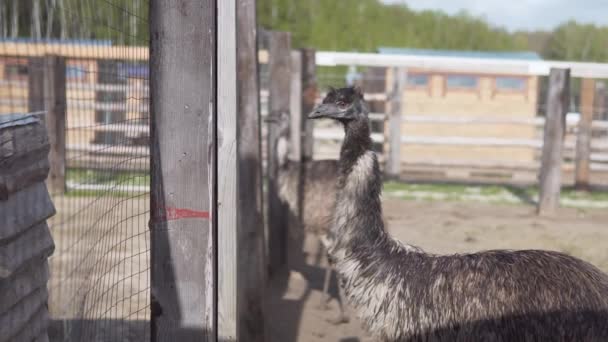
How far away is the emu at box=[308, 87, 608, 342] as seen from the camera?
3111 millimetres

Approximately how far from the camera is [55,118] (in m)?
9.80

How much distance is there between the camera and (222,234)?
2482 millimetres

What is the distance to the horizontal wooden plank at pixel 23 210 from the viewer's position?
254 cm

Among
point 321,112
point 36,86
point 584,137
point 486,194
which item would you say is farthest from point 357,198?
point 584,137

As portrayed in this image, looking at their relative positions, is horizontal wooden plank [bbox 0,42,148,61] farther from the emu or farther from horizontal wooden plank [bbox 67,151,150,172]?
the emu

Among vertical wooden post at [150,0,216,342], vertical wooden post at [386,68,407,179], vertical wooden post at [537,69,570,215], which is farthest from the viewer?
vertical wooden post at [386,68,407,179]

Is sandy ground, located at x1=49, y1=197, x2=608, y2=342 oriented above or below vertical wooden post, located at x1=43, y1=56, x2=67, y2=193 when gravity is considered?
below

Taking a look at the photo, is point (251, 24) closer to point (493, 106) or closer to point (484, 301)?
point (484, 301)

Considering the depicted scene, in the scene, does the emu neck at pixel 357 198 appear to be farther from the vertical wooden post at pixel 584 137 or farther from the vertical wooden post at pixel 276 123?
the vertical wooden post at pixel 584 137

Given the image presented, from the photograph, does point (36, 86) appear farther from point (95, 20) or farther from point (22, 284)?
point (22, 284)

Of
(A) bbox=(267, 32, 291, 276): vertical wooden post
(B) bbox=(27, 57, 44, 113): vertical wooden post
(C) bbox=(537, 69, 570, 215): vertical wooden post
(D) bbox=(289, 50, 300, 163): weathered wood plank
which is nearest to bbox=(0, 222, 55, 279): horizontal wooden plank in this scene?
(A) bbox=(267, 32, 291, 276): vertical wooden post

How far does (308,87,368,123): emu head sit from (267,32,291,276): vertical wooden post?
8.28ft

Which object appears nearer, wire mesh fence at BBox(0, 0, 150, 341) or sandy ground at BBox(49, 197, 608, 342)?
wire mesh fence at BBox(0, 0, 150, 341)

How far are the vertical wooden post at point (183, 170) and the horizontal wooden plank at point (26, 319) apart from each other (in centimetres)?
53
